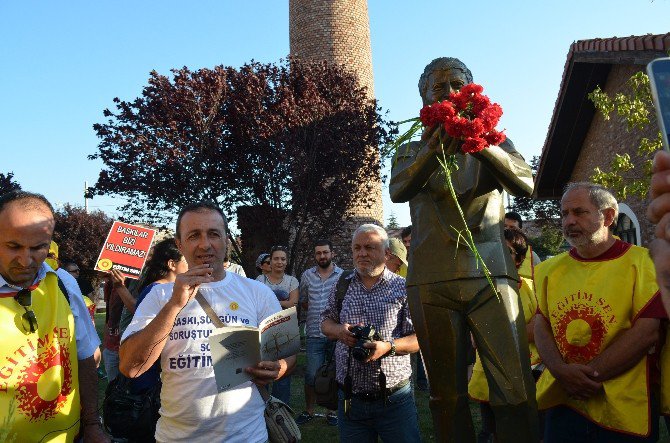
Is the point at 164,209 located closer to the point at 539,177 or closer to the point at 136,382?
the point at 539,177

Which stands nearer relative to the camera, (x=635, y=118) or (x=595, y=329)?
(x=595, y=329)

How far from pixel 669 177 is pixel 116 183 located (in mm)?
15651

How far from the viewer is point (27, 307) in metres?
2.31

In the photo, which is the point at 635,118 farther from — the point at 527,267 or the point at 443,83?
the point at 443,83

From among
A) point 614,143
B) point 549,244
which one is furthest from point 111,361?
point 549,244

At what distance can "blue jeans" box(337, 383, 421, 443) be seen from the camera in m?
3.46

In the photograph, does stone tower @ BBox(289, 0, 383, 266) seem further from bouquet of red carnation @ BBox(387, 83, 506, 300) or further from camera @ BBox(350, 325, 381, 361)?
bouquet of red carnation @ BBox(387, 83, 506, 300)

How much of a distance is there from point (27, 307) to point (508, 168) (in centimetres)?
218

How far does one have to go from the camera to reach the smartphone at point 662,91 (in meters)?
1.03

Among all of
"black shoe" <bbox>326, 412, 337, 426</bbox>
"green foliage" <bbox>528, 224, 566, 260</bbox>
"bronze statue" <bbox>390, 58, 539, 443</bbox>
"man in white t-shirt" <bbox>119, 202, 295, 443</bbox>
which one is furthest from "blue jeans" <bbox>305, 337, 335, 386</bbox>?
"green foliage" <bbox>528, 224, 566, 260</bbox>

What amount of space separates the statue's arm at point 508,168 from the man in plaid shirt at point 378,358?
1.04 meters

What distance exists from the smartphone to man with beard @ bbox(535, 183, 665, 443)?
210 cm

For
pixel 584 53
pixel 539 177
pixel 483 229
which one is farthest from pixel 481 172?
pixel 539 177

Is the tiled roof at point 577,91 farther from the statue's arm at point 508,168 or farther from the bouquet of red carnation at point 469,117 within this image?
the bouquet of red carnation at point 469,117
